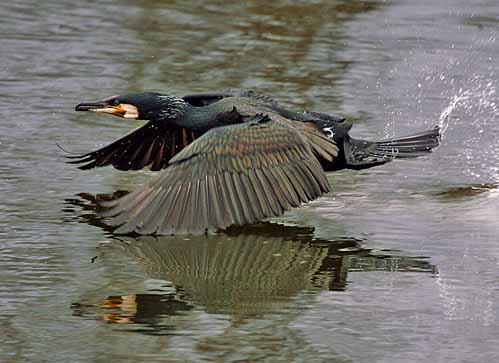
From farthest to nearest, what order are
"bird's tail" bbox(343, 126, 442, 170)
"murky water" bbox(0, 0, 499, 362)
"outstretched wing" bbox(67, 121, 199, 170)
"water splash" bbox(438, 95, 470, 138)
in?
"water splash" bbox(438, 95, 470, 138) < "outstretched wing" bbox(67, 121, 199, 170) < "bird's tail" bbox(343, 126, 442, 170) < "murky water" bbox(0, 0, 499, 362)

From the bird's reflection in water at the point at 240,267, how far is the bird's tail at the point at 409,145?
1.01m

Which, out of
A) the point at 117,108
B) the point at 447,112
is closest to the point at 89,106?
the point at 117,108

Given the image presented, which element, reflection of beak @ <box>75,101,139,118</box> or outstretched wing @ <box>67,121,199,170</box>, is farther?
outstretched wing @ <box>67,121,199,170</box>

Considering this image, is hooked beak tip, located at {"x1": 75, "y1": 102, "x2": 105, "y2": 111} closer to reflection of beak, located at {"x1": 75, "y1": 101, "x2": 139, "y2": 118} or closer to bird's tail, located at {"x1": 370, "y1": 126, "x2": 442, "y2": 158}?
reflection of beak, located at {"x1": 75, "y1": 101, "x2": 139, "y2": 118}

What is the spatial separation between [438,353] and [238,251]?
1.54 meters

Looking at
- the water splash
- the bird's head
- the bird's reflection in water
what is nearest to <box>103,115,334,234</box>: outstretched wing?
the bird's reflection in water

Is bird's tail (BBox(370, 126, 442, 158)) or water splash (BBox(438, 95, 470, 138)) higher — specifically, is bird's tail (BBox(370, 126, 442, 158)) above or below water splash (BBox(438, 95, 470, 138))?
below

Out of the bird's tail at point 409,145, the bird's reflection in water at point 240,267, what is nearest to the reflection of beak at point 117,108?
the bird's reflection in water at point 240,267

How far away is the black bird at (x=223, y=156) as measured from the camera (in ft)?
19.4

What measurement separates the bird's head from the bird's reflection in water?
1.90ft

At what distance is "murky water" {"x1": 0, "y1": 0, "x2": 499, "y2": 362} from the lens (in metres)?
4.90

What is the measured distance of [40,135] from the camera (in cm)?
783

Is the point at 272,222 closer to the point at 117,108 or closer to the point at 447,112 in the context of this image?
the point at 117,108

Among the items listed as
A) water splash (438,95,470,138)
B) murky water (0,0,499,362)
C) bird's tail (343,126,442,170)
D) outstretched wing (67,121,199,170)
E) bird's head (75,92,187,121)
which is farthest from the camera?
water splash (438,95,470,138)
